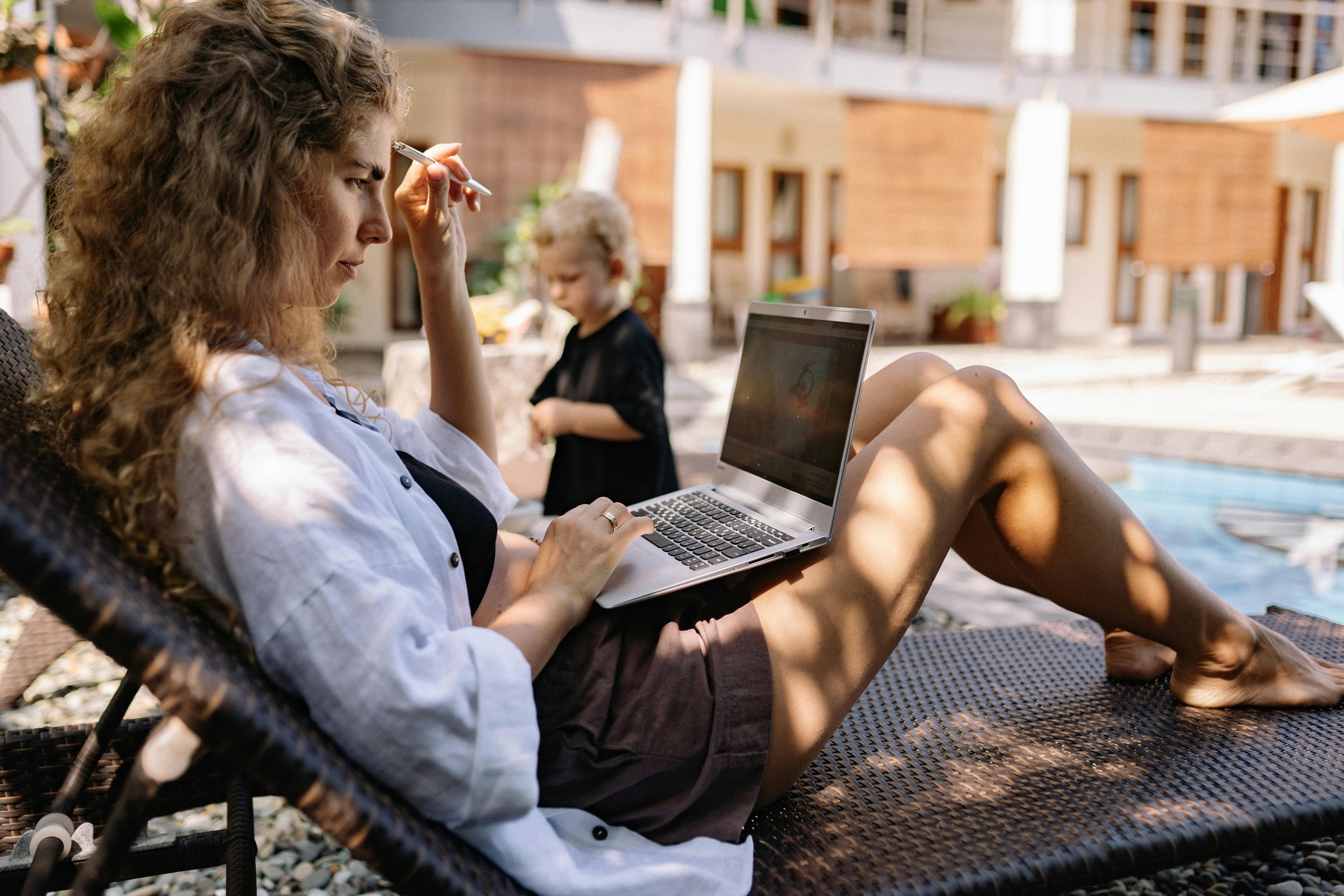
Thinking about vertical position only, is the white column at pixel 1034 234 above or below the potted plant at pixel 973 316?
above

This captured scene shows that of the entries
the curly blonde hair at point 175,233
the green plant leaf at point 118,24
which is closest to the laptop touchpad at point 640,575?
the curly blonde hair at point 175,233

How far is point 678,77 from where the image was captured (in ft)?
36.3

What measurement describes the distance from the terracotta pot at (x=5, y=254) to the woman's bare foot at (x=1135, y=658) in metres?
4.00

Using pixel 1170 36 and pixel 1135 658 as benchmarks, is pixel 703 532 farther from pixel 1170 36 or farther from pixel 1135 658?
pixel 1170 36

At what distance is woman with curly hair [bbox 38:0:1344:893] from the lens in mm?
983

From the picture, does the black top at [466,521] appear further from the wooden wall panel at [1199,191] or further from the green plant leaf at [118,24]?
the wooden wall panel at [1199,191]

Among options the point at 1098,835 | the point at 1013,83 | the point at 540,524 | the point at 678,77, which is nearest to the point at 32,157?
the point at 540,524

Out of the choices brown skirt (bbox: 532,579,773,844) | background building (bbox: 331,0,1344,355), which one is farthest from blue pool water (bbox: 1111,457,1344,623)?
background building (bbox: 331,0,1344,355)

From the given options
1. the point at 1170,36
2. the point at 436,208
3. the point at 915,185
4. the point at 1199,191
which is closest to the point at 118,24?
the point at 436,208

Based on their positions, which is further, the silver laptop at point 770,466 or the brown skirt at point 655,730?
the silver laptop at point 770,466

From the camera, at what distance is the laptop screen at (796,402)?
4.85ft

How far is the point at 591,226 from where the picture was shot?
9.34ft

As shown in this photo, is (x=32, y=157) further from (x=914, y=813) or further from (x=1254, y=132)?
(x=1254, y=132)

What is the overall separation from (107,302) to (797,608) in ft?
2.80
